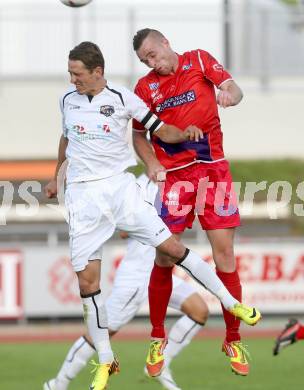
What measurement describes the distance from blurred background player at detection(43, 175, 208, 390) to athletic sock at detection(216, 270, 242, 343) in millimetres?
1076

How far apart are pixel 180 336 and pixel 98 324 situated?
187 centimetres

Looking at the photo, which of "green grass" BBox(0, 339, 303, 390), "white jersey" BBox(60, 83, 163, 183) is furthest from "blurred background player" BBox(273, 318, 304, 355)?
"white jersey" BBox(60, 83, 163, 183)

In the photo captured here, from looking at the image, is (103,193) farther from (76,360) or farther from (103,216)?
(76,360)

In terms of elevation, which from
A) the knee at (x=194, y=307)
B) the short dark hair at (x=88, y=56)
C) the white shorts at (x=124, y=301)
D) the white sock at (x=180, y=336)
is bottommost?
the white sock at (x=180, y=336)

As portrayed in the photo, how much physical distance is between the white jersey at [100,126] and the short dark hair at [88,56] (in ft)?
0.99

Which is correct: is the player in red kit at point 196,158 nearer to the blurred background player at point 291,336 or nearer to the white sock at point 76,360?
the white sock at point 76,360

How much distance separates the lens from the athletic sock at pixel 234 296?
1026 centimetres

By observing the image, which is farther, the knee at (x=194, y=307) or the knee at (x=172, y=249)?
the knee at (x=194, y=307)

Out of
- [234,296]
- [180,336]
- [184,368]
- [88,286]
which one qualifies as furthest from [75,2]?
[184,368]

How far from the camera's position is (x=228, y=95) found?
9680 mm

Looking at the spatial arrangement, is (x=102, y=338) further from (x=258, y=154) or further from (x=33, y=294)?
(x=258, y=154)

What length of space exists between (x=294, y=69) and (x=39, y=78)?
4774 mm

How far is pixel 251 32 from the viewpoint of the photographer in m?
22.5

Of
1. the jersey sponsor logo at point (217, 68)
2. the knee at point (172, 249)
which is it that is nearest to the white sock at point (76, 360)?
the knee at point (172, 249)
